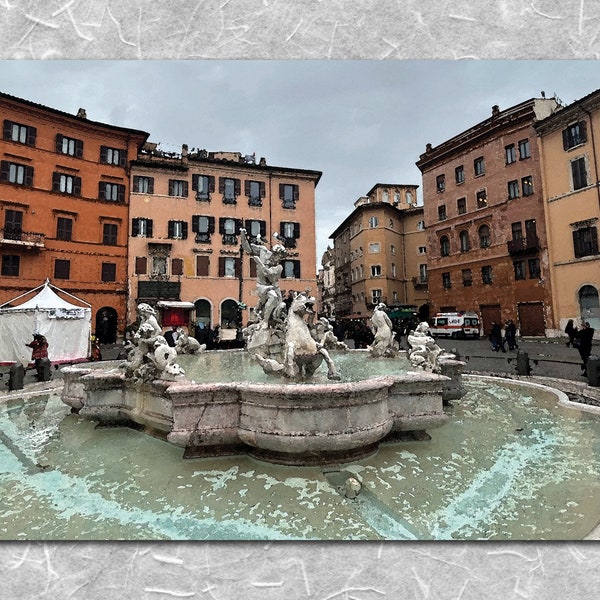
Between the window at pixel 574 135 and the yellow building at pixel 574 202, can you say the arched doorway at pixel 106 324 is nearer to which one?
the yellow building at pixel 574 202

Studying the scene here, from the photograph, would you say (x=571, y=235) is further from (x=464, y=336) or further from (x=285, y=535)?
(x=464, y=336)

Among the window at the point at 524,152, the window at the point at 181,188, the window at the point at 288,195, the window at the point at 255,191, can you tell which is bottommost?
the window at the point at 524,152

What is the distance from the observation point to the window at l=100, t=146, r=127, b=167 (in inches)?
303

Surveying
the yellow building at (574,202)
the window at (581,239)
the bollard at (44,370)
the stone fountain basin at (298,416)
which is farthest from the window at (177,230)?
the stone fountain basin at (298,416)

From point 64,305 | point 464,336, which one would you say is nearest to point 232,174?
point 64,305

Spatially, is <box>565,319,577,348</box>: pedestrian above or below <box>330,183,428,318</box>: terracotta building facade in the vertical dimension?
below

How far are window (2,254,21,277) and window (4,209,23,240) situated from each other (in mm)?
670

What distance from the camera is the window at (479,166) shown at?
21.7 feet

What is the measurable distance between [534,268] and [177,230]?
60.5 ft

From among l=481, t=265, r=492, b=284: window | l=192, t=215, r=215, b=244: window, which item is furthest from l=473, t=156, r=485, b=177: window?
l=192, t=215, r=215, b=244: window

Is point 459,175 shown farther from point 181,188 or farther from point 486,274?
point 181,188

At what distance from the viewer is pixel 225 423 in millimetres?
2910

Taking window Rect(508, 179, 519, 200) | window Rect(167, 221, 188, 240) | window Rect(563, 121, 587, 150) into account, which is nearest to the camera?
window Rect(563, 121, 587, 150)

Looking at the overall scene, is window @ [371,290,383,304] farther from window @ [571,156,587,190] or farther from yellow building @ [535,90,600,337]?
window @ [571,156,587,190]
